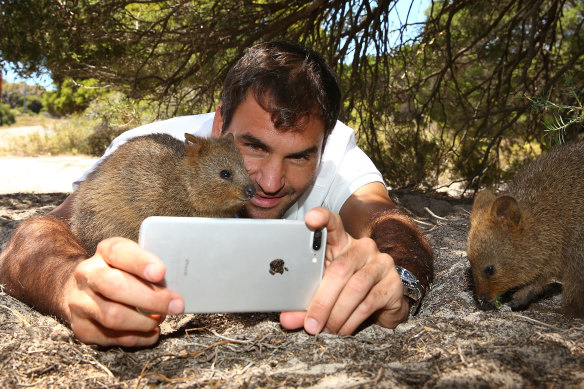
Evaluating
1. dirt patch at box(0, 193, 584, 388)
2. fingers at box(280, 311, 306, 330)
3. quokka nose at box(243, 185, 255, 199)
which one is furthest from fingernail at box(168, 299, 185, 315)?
quokka nose at box(243, 185, 255, 199)

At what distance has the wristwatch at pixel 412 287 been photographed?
2.68 m

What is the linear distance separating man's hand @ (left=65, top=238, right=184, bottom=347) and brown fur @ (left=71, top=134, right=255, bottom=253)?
630 millimetres

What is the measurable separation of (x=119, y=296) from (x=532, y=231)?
2809 millimetres

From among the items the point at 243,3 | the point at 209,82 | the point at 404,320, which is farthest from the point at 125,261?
the point at 209,82

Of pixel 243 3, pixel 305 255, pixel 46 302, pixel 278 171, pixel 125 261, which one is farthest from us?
pixel 243 3

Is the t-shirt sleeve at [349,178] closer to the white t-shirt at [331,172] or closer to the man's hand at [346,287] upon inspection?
the white t-shirt at [331,172]

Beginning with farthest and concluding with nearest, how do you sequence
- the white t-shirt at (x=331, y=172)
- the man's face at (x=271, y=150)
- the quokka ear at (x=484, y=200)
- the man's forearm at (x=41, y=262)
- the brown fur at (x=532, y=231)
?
the white t-shirt at (x=331, y=172) → the quokka ear at (x=484, y=200) → the brown fur at (x=532, y=231) → the man's face at (x=271, y=150) → the man's forearm at (x=41, y=262)

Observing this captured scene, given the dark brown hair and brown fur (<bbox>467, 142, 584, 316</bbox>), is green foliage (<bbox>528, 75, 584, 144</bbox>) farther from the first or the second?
the dark brown hair

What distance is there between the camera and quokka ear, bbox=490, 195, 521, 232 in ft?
11.0

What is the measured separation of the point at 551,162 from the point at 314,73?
1804 millimetres

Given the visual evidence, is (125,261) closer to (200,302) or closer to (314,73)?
(200,302)

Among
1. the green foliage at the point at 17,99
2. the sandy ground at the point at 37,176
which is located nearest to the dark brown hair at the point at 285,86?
the sandy ground at the point at 37,176

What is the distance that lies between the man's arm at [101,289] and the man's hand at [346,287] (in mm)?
624

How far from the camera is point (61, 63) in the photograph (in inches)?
228
